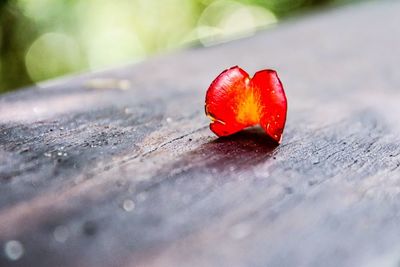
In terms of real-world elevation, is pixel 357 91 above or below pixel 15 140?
below

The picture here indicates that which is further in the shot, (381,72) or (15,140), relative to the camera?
(381,72)

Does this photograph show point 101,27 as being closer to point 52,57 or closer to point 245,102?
point 52,57

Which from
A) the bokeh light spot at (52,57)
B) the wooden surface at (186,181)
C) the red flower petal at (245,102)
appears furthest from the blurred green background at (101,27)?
the red flower petal at (245,102)

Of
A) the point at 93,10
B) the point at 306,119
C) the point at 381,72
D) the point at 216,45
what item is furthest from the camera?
the point at 93,10

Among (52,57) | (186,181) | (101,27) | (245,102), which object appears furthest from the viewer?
(101,27)

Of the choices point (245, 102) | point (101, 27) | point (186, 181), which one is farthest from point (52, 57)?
point (186, 181)

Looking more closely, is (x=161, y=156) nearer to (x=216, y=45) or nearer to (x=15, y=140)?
(x=15, y=140)

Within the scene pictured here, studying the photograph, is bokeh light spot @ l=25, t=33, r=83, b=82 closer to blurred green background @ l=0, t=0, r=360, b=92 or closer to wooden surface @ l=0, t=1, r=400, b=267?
blurred green background @ l=0, t=0, r=360, b=92

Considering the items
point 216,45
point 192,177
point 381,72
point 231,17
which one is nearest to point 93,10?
point 231,17
